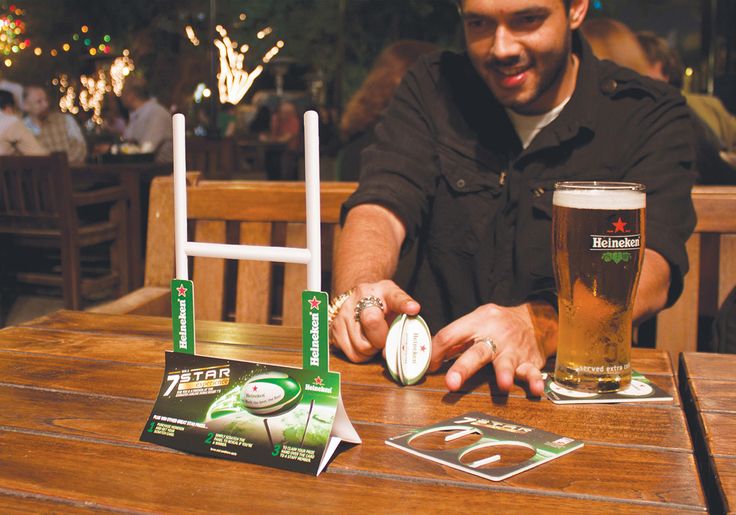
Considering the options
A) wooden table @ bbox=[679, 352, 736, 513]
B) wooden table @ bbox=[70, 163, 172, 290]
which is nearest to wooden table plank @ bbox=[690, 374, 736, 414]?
wooden table @ bbox=[679, 352, 736, 513]

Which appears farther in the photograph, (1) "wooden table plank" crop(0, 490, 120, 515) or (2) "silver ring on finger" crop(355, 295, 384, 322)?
(2) "silver ring on finger" crop(355, 295, 384, 322)

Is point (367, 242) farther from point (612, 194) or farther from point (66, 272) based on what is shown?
point (66, 272)

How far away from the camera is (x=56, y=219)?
14.1 ft

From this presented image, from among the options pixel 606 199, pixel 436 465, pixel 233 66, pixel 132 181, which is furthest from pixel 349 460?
pixel 233 66

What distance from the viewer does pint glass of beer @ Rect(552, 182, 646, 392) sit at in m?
0.92

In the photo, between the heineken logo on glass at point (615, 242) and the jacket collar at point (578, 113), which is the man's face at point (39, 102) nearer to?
the jacket collar at point (578, 113)

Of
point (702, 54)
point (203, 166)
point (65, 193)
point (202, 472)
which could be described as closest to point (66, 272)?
point (65, 193)

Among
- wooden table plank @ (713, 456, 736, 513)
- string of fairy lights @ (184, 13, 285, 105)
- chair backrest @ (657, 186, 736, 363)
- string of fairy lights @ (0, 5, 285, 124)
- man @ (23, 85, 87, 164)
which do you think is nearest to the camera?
wooden table plank @ (713, 456, 736, 513)

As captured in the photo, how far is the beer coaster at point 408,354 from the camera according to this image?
987 mm

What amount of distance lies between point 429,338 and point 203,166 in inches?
193

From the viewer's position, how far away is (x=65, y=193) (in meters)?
4.21

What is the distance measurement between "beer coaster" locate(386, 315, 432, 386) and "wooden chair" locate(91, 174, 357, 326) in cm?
86

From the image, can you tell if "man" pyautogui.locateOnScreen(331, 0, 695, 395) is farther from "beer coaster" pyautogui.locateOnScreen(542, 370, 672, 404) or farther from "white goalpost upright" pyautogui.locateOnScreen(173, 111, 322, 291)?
"white goalpost upright" pyautogui.locateOnScreen(173, 111, 322, 291)

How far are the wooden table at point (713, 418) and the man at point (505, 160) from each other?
312 millimetres
